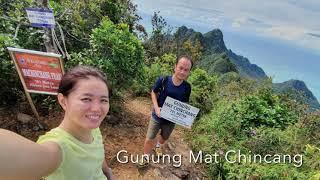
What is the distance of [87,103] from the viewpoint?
5.42 feet

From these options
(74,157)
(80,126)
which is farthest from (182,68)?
(74,157)

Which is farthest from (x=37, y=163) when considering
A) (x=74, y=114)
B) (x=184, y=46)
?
(x=184, y=46)

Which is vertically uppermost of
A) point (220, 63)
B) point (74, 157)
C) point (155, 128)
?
point (74, 157)

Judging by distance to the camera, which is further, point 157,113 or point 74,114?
point 157,113

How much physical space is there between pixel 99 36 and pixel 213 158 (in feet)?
8.68

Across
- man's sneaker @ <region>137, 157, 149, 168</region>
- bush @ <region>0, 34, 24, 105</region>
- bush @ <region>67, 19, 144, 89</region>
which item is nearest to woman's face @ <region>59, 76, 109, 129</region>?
man's sneaker @ <region>137, 157, 149, 168</region>

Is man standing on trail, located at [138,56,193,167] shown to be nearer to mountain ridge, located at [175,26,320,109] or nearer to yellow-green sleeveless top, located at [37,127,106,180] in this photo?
yellow-green sleeveless top, located at [37,127,106,180]

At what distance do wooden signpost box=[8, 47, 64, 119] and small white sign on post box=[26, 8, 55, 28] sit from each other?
79 cm

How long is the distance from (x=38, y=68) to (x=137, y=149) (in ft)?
7.33

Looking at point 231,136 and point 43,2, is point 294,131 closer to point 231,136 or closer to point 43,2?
point 231,136

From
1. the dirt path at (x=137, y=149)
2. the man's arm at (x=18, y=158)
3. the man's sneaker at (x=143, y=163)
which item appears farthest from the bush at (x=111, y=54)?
the man's arm at (x=18, y=158)

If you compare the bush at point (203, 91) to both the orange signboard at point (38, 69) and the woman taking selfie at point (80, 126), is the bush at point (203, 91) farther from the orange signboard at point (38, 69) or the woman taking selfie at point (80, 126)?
the woman taking selfie at point (80, 126)

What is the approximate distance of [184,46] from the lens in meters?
16.4

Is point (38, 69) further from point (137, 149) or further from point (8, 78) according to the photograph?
point (137, 149)
